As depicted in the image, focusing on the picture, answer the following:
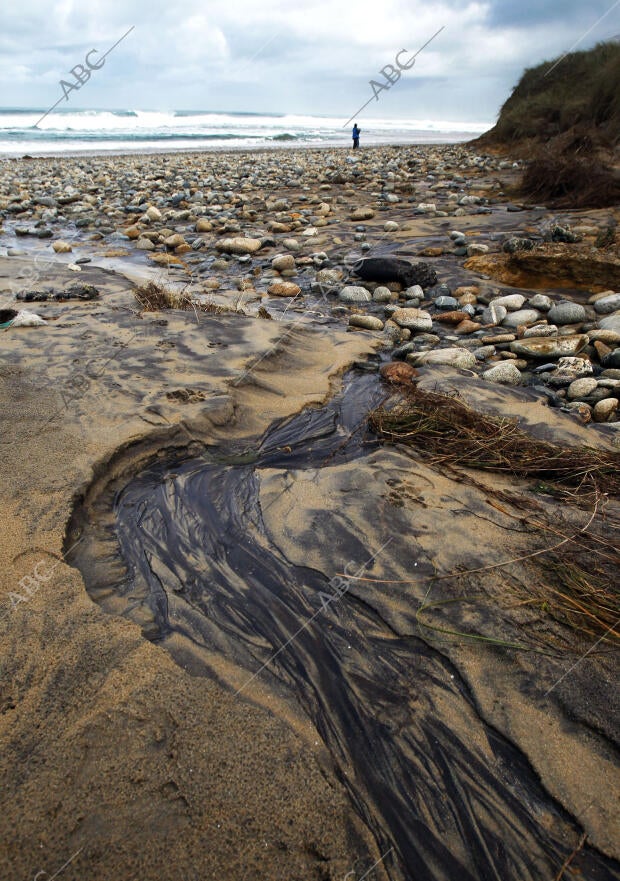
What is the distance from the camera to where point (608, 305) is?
4.49 meters

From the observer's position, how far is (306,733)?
1347 millimetres

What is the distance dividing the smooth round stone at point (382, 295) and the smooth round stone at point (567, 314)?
1.58 meters

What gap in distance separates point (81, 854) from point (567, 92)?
23.2 metres

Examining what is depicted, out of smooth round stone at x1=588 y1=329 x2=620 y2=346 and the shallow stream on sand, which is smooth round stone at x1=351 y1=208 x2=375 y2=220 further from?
the shallow stream on sand

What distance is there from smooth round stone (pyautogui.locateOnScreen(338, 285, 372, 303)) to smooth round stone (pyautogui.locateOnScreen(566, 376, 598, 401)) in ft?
7.97

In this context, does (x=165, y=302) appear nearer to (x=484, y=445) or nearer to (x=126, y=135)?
(x=484, y=445)

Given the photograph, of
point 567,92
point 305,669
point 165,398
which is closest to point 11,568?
point 305,669

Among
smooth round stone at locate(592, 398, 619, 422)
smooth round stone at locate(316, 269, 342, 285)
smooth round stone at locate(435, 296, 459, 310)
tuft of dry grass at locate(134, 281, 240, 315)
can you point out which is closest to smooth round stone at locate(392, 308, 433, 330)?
smooth round stone at locate(435, 296, 459, 310)

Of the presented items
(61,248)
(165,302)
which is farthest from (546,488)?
(61,248)

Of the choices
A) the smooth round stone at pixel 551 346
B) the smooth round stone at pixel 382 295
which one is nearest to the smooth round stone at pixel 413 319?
the smooth round stone at pixel 382 295

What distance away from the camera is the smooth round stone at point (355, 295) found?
510 cm

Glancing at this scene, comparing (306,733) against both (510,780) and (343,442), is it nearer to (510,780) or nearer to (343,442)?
(510,780)

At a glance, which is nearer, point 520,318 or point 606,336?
point 606,336

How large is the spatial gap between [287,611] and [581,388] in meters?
2.65
